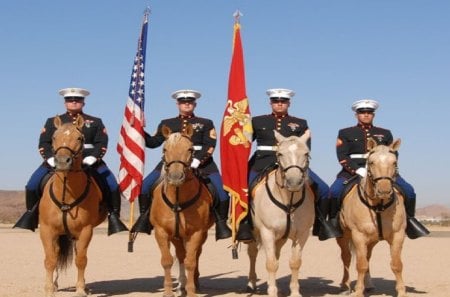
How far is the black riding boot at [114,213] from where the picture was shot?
37.3 feet

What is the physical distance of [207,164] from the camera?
11.4m

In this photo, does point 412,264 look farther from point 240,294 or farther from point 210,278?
point 240,294

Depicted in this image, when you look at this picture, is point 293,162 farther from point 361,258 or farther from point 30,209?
point 30,209

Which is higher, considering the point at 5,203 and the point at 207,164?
the point at 5,203

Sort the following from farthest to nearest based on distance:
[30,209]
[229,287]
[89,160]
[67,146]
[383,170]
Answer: [229,287] → [30,209] → [89,160] → [67,146] → [383,170]

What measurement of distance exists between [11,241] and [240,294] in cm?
1671

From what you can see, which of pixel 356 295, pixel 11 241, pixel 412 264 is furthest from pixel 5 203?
pixel 356 295

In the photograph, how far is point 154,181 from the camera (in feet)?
35.7

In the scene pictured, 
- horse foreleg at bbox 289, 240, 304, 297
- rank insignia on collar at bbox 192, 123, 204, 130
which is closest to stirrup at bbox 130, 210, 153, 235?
rank insignia on collar at bbox 192, 123, 204, 130

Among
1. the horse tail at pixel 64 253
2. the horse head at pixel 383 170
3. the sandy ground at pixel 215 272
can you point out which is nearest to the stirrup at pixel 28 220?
the horse tail at pixel 64 253

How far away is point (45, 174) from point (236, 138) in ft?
10.9

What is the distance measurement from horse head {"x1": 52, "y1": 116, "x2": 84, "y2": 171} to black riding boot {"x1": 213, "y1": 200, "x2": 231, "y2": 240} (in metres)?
2.44

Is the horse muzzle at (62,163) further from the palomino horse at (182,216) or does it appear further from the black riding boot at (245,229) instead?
the black riding boot at (245,229)

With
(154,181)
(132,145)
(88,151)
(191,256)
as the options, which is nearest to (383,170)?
(191,256)
